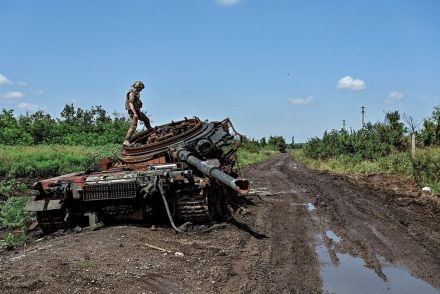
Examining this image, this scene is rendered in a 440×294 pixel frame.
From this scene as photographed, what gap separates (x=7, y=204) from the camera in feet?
38.3

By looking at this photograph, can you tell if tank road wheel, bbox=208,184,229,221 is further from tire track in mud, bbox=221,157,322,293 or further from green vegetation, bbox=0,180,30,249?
green vegetation, bbox=0,180,30,249

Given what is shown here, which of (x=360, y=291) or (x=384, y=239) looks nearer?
(x=360, y=291)

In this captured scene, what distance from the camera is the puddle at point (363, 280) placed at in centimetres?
535

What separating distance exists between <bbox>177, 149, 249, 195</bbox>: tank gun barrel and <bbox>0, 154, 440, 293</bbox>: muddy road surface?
34.2 inches

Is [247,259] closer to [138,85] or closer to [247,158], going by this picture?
[138,85]

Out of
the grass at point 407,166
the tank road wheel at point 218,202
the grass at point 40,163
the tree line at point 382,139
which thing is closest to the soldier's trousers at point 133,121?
the tank road wheel at point 218,202

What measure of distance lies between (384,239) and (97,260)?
438cm

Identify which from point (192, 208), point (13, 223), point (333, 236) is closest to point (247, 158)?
point (13, 223)

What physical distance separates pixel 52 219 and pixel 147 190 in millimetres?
1965

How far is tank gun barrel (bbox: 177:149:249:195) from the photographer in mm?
6597

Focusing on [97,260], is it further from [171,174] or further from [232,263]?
[171,174]

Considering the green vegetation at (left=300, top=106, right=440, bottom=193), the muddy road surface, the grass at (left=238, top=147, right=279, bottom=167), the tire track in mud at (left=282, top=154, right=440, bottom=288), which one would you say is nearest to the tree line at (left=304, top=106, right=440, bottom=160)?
the green vegetation at (left=300, top=106, right=440, bottom=193)

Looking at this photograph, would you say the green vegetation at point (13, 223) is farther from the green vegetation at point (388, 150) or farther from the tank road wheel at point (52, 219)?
the green vegetation at point (388, 150)

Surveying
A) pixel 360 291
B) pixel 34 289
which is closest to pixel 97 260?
pixel 34 289
